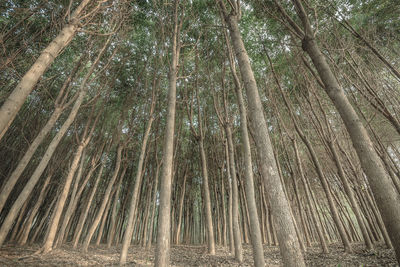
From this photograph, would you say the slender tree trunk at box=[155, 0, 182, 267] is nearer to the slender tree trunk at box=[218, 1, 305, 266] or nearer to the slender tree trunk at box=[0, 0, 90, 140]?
the slender tree trunk at box=[218, 1, 305, 266]

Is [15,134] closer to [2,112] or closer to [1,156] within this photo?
[1,156]

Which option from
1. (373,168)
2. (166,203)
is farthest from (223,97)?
(373,168)

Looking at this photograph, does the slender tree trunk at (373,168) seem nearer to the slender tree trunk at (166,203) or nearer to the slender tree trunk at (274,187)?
the slender tree trunk at (274,187)

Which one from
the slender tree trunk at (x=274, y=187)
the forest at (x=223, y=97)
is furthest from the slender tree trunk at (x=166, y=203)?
the slender tree trunk at (x=274, y=187)

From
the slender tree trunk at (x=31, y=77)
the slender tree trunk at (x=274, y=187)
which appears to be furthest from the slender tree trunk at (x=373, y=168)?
the slender tree trunk at (x=31, y=77)

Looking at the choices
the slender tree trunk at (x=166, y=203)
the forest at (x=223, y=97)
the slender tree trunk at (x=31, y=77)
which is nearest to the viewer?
the slender tree trunk at (x=31, y=77)

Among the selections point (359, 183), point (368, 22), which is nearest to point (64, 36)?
point (368, 22)

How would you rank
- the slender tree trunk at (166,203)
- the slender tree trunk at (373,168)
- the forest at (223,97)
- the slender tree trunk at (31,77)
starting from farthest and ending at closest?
the slender tree trunk at (166,203) < the forest at (223,97) < the slender tree trunk at (373,168) < the slender tree trunk at (31,77)

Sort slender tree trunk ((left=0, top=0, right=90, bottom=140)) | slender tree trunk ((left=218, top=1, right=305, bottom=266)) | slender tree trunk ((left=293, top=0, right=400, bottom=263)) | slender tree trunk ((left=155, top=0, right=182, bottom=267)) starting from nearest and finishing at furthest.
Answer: slender tree trunk ((left=218, top=1, right=305, bottom=266)), slender tree trunk ((left=0, top=0, right=90, bottom=140)), slender tree trunk ((left=293, top=0, right=400, bottom=263)), slender tree trunk ((left=155, top=0, right=182, bottom=267))

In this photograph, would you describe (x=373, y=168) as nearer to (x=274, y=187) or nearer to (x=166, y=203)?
(x=274, y=187)

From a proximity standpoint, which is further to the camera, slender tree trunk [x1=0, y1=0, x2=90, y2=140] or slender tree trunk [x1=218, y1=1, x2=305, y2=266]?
slender tree trunk [x1=0, y1=0, x2=90, y2=140]

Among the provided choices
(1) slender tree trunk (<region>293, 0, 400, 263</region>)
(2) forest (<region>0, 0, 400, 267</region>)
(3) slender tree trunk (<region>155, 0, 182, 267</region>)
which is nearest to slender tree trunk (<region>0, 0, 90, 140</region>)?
(2) forest (<region>0, 0, 400, 267</region>)

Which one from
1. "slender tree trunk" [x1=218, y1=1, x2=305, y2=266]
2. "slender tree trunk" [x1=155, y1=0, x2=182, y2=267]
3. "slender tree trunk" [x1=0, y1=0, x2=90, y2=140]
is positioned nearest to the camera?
→ "slender tree trunk" [x1=218, y1=1, x2=305, y2=266]

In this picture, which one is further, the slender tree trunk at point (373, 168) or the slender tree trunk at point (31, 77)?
the slender tree trunk at point (373, 168)
